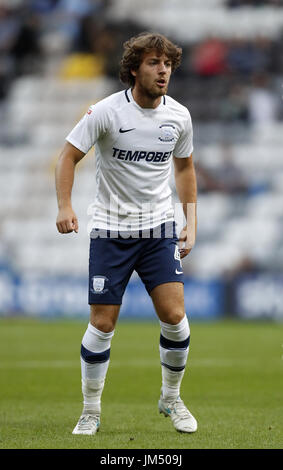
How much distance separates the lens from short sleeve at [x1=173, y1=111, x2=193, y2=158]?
5656 millimetres

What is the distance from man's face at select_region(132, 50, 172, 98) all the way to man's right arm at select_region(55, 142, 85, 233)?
0.53 m

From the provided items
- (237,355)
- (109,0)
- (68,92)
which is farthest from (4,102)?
(237,355)

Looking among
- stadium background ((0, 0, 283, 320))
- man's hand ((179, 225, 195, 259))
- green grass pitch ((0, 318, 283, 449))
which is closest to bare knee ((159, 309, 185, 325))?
man's hand ((179, 225, 195, 259))

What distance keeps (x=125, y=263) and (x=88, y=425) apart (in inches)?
36.7

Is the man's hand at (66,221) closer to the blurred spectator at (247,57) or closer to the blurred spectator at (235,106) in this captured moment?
the blurred spectator at (235,106)

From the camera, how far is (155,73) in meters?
5.33

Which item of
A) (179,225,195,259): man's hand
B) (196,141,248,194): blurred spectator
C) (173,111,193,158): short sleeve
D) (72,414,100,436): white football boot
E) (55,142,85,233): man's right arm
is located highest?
(173,111,193,158): short sleeve

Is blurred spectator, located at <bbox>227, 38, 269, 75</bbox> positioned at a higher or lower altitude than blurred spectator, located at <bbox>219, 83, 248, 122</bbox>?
higher

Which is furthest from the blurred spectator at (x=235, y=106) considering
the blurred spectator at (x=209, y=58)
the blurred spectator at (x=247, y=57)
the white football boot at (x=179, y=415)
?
the white football boot at (x=179, y=415)

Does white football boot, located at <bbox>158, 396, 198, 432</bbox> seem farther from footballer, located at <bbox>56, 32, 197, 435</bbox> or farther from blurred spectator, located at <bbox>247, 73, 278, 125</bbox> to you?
blurred spectator, located at <bbox>247, 73, 278, 125</bbox>

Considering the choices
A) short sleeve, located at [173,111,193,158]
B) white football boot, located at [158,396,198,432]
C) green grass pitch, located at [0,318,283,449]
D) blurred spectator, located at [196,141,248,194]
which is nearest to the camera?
green grass pitch, located at [0,318,283,449]

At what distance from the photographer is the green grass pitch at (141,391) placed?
516 cm

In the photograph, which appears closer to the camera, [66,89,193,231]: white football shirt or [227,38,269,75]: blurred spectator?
[66,89,193,231]: white football shirt

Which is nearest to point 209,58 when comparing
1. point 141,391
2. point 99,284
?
point 141,391
